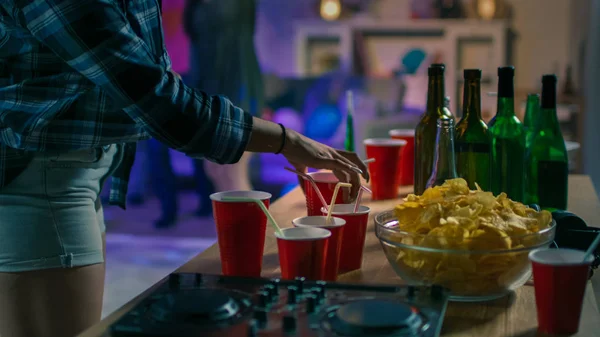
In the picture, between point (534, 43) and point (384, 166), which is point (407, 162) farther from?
point (534, 43)

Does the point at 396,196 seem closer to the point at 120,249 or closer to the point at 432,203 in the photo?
the point at 432,203

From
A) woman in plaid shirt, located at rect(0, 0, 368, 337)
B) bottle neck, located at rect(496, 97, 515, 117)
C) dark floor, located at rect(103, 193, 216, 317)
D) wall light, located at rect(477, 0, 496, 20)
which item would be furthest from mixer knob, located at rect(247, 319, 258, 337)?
wall light, located at rect(477, 0, 496, 20)

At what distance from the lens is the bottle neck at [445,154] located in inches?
51.1

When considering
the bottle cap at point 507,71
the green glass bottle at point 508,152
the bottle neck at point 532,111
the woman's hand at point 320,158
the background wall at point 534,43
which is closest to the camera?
the woman's hand at point 320,158

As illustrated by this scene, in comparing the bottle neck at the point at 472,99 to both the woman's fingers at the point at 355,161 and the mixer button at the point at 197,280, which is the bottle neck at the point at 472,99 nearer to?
the woman's fingers at the point at 355,161

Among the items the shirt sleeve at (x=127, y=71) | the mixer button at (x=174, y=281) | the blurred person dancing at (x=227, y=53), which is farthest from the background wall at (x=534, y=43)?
the mixer button at (x=174, y=281)

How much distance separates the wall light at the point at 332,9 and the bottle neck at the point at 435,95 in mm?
3684

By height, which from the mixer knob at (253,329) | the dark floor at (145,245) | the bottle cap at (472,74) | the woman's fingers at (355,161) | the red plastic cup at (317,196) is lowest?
the dark floor at (145,245)

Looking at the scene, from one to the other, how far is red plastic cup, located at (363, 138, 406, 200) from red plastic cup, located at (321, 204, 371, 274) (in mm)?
549

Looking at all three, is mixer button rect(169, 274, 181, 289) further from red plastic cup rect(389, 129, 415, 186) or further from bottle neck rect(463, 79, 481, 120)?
red plastic cup rect(389, 129, 415, 186)

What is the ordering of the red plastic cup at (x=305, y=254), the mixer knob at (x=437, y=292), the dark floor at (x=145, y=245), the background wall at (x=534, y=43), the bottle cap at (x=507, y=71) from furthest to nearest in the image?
the background wall at (x=534, y=43) → the dark floor at (x=145, y=245) → the bottle cap at (x=507, y=71) → the red plastic cup at (x=305, y=254) → the mixer knob at (x=437, y=292)

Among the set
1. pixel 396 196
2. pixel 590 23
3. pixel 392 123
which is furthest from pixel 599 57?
pixel 396 196

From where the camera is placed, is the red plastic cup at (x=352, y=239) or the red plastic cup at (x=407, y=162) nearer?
the red plastic cup at (x=352, y=239)

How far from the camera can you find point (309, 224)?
104 cm
